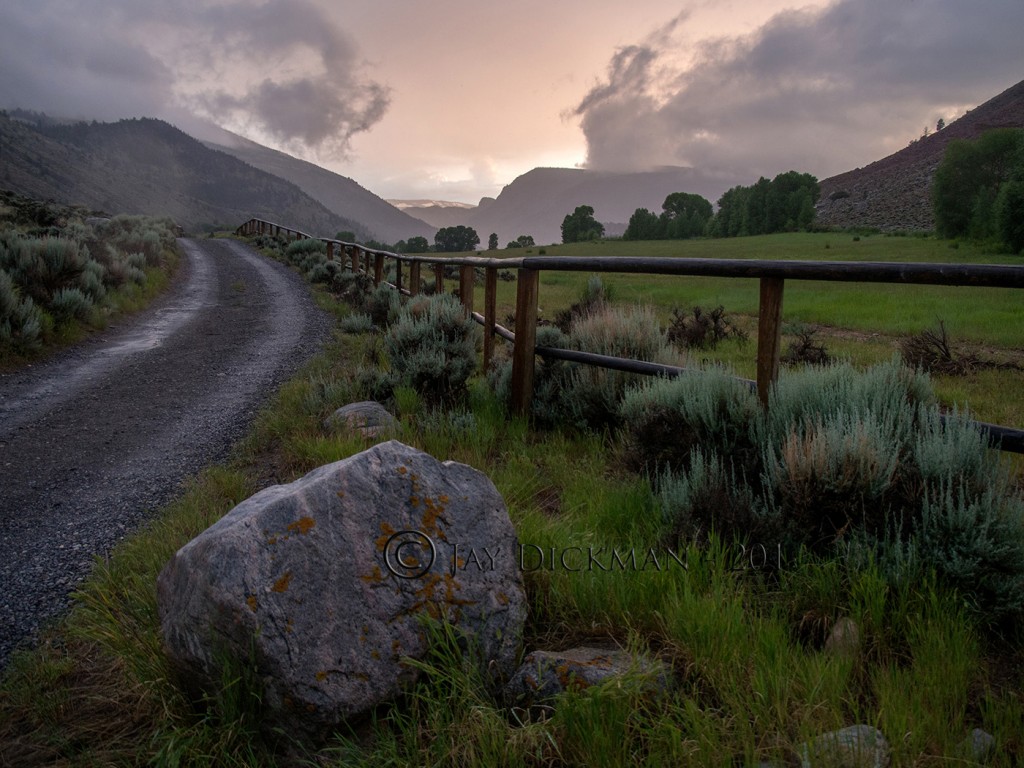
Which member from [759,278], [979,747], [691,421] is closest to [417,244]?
[759,278]

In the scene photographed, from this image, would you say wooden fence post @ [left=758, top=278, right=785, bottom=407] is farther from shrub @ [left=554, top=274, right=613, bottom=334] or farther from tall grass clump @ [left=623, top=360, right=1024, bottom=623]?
shrub @ [left=554, top=274, right=613, bottom=334]

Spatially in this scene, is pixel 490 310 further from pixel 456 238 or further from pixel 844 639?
pixel 456 238

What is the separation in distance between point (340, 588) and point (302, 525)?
0.25 meters

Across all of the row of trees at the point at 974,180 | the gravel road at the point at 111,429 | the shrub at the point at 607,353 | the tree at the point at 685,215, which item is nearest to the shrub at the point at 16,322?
the gravel road at the point at 111,429

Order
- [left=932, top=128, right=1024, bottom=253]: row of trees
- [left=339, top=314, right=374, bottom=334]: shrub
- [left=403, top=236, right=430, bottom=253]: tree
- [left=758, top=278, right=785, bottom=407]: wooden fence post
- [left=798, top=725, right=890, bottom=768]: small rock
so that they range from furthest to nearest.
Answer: [left=403, top=236, right=430, bottom=253]: tree → [left=932, top=128, right=1024, bottom=253]: row of trees → [left=339, top=314, right=374, bottom=334]: shrub → [left=758, top=278, right=785, bottom=407]: wooden fence post → [left=798, top=725, right=890, bottom=768]: small rock

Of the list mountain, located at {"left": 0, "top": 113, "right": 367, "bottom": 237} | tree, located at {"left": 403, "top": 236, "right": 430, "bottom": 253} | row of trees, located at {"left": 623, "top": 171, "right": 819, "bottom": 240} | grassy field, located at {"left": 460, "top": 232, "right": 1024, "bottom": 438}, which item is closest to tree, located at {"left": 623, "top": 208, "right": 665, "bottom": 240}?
row of trees, located at {"left": 623, "top": 171, "right": 819, "bottom": 240}

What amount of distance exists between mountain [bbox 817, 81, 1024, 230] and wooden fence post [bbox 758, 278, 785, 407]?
3786 inches

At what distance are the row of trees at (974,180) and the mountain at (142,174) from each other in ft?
309

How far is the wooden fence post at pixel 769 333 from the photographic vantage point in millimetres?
3340

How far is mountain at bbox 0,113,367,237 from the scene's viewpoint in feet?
330

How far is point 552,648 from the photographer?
2328 millimetres

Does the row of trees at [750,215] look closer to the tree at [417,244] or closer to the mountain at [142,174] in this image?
the tree at [417,244]

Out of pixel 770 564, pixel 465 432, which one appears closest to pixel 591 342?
pixel 465 432

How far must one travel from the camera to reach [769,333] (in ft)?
11.2
